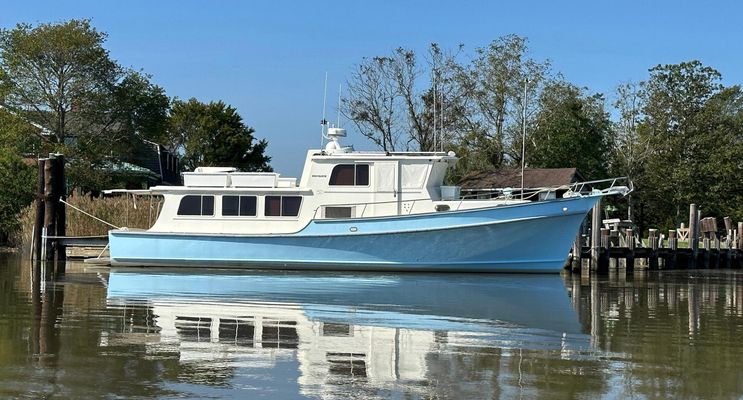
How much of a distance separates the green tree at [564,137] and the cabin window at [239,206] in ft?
74.3

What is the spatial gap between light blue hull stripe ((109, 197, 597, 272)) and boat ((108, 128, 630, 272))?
2 centimetres

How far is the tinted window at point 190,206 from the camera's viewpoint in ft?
78.0

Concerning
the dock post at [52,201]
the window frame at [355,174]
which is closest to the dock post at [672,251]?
the window frame at [355,174]

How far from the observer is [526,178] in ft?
117

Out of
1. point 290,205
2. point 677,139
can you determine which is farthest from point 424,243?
point 677,139

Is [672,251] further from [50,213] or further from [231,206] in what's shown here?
[50,213]

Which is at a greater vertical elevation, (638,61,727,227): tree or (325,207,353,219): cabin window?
(638,61,727,227): tree

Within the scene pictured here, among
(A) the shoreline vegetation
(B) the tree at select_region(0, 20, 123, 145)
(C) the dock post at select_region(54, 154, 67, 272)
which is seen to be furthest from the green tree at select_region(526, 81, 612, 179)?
(C) the dock post at select_region(54, 154, 67, 272)

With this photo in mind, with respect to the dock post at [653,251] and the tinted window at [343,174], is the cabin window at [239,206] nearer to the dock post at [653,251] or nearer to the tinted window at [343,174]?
the tinted window at [343,174]

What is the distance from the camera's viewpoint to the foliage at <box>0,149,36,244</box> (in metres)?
36.2

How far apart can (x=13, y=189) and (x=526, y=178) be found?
63.8ft

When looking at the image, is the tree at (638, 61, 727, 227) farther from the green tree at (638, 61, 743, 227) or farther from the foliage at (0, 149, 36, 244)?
the foliage at (0, 149, 36, 244)

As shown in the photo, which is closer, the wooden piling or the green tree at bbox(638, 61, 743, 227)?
the wooden piling

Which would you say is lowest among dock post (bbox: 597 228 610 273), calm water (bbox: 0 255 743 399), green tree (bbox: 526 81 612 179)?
calm water (bbox: 0 255 743 399)
